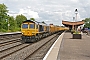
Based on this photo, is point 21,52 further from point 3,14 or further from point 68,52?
point 3,14

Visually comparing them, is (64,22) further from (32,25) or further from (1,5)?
(32,25)

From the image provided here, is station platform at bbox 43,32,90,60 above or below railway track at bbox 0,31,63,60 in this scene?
above

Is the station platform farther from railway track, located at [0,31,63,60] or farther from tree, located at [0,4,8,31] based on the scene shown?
tree, located at [0,4,8,31]

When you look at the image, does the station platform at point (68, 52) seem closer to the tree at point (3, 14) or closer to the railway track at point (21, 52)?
the railway track at point (21, 52)

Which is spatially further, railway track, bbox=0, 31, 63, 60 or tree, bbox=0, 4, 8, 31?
tree, bbox=0, 4, 8, 31

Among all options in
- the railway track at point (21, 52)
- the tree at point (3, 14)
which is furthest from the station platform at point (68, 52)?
the tree at point (3, 14)

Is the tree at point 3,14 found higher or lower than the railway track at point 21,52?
higher

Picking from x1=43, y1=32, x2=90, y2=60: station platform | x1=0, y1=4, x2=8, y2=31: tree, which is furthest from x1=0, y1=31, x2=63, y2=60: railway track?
x1=0, y1=4, x2=8, y2=31: tree

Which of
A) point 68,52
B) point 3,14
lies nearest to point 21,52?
point 68,52

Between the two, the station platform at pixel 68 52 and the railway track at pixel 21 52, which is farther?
the railway track at pixel 21 52

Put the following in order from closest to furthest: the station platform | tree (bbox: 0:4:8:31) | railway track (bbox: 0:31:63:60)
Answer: the station platform, railway track (bbox: 0:31:63:60), tree (bbox: 0:4:8:31)

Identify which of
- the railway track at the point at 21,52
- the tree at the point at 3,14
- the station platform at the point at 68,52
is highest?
the tree at the point at 3,14

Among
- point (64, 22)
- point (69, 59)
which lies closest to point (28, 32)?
point (69, 59)

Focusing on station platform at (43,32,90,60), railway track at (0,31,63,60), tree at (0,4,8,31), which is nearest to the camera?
station platform at (43,32,90,60)
